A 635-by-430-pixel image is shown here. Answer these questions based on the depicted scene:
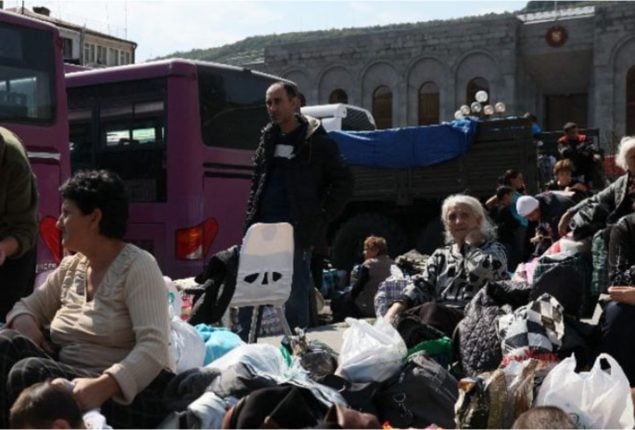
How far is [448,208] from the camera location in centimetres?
574

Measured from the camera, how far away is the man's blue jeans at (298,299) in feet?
22.7

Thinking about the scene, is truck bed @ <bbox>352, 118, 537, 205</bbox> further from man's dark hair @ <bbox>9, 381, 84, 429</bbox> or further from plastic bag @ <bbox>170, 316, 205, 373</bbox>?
man's dark hair @ <bbox>9, 381, 84, 429</bbox>

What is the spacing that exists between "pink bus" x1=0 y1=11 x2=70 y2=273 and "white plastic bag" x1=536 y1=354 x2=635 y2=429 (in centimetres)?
520

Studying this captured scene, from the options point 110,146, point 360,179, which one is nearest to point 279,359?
point 110,146

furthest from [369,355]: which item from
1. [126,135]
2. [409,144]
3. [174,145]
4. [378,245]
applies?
[409,144]

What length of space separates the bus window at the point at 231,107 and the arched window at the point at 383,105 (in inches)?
1000

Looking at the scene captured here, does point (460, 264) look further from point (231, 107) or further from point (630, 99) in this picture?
point (630, 99)

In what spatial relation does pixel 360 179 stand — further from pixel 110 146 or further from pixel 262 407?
pixel 262 407

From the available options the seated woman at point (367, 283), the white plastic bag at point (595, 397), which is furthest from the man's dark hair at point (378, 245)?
the white plastic bag at point (595, 397)

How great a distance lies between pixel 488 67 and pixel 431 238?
23.1 meters

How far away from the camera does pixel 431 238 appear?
13008mm

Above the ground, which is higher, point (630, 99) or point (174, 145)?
point (630, 99)

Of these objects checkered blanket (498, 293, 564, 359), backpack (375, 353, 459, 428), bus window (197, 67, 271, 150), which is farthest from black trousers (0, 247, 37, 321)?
bus window (197, 67, 271, 150)

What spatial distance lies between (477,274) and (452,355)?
0.69 meters
